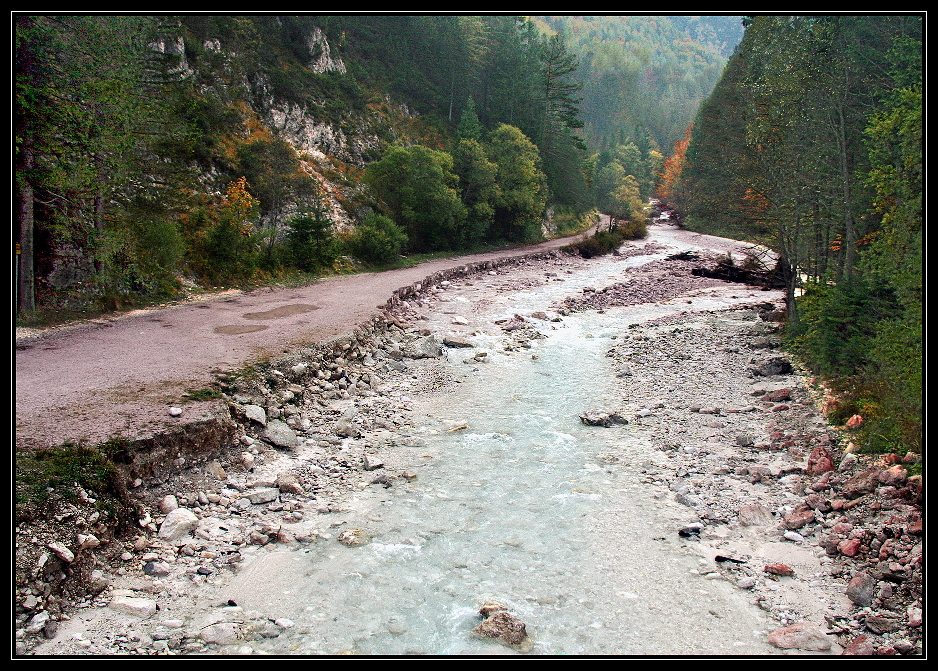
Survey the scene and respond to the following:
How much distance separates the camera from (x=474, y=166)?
41.9m

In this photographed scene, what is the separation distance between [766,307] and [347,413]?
2003cm

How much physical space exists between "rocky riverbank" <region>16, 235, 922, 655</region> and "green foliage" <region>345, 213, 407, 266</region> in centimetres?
1527

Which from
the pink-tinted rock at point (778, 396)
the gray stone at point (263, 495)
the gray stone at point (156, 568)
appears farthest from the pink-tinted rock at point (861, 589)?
the gray stone at point (156, 568)

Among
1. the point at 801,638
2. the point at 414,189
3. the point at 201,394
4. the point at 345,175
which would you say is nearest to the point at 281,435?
the point at 201,394

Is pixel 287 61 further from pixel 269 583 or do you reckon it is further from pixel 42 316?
pixel 269 583

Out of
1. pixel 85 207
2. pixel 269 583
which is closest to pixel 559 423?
pixel 269 583

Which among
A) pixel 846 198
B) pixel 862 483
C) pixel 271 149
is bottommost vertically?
pixel 862 483

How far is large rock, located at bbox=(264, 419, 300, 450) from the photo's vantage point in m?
10.6

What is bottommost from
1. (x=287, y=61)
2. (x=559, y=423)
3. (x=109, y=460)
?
(x=559, y=423)

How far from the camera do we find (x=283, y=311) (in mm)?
18516

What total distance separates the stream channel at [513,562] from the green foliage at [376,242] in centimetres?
1941

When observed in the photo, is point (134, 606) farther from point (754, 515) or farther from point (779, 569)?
point (754, 515)

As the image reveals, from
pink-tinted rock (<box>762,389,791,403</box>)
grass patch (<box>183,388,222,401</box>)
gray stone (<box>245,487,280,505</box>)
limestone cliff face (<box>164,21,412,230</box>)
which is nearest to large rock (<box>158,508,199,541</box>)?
gray stone (<box>245,487,280,505</box>)

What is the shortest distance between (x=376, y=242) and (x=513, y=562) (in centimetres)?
2517
